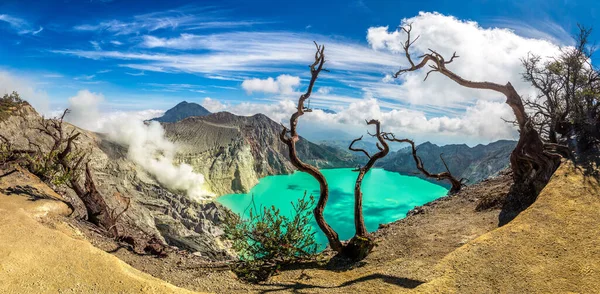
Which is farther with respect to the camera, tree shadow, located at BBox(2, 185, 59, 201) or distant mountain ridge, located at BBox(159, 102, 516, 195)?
distant mountain ridge, located at BBox(159, 102, 516, 195)

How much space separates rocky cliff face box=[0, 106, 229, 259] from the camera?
2431cm

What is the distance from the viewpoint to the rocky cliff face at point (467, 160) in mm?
76875

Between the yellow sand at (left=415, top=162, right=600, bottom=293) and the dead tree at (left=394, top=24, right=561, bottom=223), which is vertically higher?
the dead tree at (left=394, top=24, right=561, bottom=223)

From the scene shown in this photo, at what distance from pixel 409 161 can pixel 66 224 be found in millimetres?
137061

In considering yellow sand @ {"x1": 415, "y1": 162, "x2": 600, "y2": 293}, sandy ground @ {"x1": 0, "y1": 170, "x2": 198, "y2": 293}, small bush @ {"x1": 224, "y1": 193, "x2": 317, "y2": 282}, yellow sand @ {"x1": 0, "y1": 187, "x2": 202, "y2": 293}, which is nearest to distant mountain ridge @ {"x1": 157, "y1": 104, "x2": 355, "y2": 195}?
small bush @ {"x1": 224, "y1": 193, "x2": 317, "y2": 282}

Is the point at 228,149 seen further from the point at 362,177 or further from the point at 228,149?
the point at 362,177

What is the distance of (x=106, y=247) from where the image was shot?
8469mm

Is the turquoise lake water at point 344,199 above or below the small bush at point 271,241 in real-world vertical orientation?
below

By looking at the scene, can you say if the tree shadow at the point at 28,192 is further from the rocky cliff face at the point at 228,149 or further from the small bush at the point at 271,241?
the rocky cliff face at the point at 228,149

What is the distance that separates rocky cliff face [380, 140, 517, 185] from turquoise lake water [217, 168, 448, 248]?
6672 millimetres

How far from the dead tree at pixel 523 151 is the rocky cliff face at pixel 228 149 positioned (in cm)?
6921

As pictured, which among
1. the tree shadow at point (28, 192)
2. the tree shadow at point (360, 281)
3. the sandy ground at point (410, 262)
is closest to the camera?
the sandy ground at point (410, 262)

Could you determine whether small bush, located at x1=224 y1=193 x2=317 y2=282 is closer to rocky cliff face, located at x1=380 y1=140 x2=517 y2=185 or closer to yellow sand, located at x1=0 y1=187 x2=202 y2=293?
yellow sand, located at x1=0 y1=187 x2=202 y2=293

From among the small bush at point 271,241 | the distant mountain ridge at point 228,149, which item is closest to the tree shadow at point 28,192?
the small bush at point 271,241
